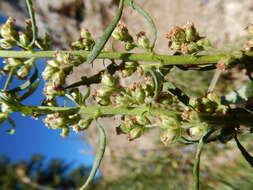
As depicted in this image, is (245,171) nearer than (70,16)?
Yes

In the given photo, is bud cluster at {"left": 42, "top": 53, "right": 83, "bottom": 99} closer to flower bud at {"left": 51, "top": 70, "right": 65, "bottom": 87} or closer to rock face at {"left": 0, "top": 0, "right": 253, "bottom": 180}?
flower bud at {"left": 51, "top": 70, "right": 65, "bottom": 87}

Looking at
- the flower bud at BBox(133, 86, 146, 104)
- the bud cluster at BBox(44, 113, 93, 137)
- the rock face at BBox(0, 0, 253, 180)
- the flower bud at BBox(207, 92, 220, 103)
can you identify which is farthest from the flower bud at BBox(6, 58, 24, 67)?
the rock face at BBox(0, 0, 253, 180)

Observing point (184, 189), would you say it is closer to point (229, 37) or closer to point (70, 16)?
point (229, 37)

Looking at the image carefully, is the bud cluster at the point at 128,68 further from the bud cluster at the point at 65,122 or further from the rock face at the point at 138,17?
the rock face at the point at 138,17

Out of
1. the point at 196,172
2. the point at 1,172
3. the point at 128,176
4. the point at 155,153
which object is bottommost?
the point at 1,172

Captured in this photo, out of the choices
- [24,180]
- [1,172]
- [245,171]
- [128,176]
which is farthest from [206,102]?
[1,172]

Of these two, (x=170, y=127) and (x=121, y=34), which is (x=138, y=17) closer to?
(x=121, y=34)

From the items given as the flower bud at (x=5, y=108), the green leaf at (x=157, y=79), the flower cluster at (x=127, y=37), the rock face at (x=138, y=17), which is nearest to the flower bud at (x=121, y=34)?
the flower cluster at (x=127, y=37)
